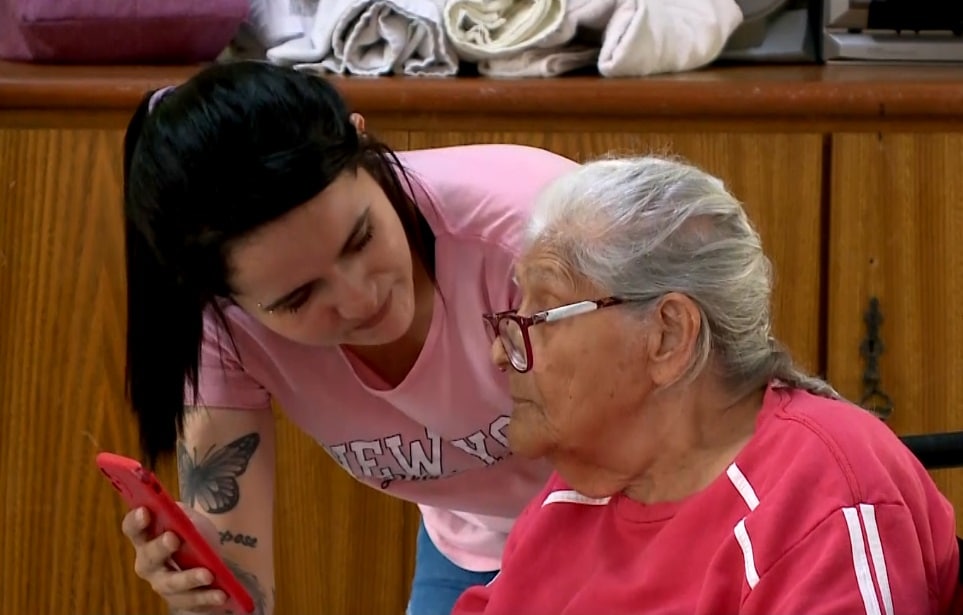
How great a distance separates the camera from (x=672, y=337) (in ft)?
3.31

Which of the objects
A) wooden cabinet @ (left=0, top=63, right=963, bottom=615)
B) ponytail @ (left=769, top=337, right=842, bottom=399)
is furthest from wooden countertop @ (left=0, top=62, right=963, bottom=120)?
ponytail @ (left=769, top=337, right=842, bottom=399)

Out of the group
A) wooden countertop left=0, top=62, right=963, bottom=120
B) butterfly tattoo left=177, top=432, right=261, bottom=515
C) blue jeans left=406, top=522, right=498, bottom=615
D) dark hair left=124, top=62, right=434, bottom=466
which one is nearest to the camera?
dark hair left=124, top=62, right=434, bottom=466

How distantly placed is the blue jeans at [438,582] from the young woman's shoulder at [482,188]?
480mm

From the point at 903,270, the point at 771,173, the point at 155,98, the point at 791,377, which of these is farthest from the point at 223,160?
the point at 903,270

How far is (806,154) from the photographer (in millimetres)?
1728

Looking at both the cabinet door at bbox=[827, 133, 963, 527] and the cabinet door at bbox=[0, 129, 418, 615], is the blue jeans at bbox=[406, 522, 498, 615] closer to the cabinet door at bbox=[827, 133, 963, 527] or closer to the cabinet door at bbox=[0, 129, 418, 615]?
the cabinet door at bbox=[0, 129, 418, 615]

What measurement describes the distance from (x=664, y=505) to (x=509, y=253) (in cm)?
31

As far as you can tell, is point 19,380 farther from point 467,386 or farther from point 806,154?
point 806,154

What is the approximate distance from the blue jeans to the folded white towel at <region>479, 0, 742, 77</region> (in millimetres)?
736

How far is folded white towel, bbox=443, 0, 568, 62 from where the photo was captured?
69.9 inches

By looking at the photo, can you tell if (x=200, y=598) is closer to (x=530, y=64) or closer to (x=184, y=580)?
(x=184, y=580)

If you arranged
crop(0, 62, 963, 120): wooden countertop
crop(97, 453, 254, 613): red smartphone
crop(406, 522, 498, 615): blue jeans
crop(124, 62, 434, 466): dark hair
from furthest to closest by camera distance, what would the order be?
1. crop(0, 62, 963, 120): wooden countertop
2. crop(406, 522, 498, 615): blue jeans
3. crop(97, 453, 254, 613): red smartphone
4. crop(124, 62, 434, 466): dark hair

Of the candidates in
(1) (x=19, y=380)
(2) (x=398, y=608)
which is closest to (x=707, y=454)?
(2) (x=398, y=608)

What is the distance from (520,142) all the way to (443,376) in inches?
22.8
